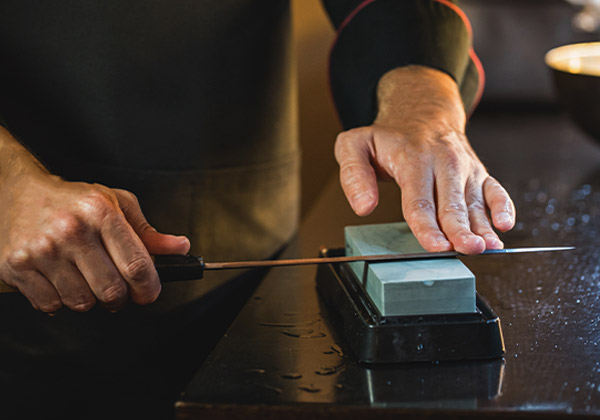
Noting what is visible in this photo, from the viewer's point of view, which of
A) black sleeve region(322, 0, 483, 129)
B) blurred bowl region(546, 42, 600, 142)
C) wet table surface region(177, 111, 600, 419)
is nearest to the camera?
wet table surface region(177, 111, 600, 419)

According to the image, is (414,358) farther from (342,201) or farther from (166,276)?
(342,201)

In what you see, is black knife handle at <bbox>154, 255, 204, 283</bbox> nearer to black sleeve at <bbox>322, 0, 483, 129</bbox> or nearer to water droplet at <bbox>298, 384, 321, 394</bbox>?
water droplet at <bbox>298, 384, 321, 394</bbox>

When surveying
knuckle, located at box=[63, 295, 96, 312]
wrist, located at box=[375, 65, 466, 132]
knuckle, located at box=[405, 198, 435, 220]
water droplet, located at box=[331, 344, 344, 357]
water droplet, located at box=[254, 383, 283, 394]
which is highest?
wrist, located at box=[375, 65, 466, 132]

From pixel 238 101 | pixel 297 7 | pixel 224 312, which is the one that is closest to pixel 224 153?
pixel 238 101

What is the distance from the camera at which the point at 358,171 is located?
0.74m

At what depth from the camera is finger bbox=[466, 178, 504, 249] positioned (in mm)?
687

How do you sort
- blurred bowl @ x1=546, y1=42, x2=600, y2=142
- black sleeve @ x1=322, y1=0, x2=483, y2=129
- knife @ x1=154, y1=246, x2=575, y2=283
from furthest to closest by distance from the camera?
blurred bowl @ x1=546, y1=42, x2=600, y2=142 < black sleeve @ x1=322, y1=0, x2=483, y2=129 < knife @ x1=154, y1=246, x2=575, y2=283

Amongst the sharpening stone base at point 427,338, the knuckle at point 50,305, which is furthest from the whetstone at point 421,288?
the knuckle at point 50,305

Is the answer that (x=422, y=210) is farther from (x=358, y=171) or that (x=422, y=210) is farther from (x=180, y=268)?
(x=180, y=268)

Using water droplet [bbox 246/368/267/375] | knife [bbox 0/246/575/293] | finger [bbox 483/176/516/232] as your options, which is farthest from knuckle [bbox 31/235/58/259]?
finger [bbox 483/176/516/232]

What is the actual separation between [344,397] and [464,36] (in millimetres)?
681

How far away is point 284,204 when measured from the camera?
1.08 metres

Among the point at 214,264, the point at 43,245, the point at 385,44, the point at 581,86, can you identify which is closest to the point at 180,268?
the point at 214,264

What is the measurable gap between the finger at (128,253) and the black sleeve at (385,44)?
0.44 metres
